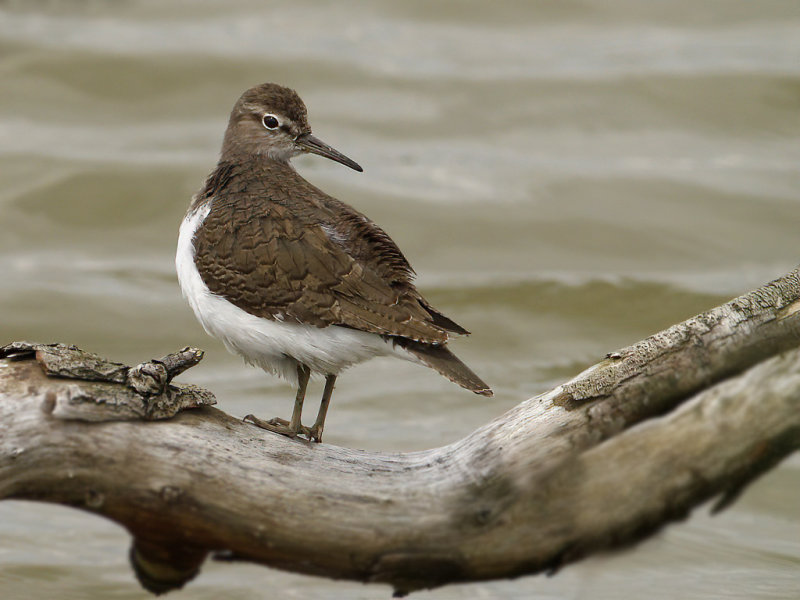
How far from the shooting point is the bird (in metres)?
6.30

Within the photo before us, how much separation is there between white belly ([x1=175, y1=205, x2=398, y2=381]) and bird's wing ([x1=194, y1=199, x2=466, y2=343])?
0.07 meters

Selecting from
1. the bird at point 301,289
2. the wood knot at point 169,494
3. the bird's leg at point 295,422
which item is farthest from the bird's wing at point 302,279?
the wood knot at point 169,494

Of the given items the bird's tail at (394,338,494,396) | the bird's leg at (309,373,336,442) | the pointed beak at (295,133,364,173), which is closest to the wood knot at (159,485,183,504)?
the bird's leg at (309,373,336,442)

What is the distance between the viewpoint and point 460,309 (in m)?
13.9

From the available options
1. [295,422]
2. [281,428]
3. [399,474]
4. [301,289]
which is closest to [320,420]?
[295,422]

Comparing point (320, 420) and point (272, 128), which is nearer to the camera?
point (320, 420)

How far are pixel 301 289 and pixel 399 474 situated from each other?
1432 millimetres

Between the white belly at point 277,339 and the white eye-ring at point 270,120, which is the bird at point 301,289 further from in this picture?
the white eye-ring at point 270,120

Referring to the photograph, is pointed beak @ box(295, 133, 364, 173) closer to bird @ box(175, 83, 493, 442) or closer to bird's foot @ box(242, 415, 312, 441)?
bird @ box(175, 83, 493, 442)

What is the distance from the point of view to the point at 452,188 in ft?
53.7

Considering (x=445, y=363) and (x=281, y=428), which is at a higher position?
(x=445, y=363)

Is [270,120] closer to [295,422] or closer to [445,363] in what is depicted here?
[295,422]

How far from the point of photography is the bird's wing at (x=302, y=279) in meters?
6.30

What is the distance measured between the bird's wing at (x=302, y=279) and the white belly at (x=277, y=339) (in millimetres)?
72
